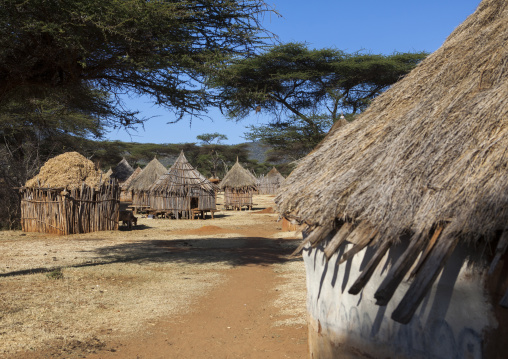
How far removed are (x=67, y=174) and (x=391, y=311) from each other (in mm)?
15168

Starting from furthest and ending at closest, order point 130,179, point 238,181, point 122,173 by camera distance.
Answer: point 122,173 < point 130,179 < point 238,181

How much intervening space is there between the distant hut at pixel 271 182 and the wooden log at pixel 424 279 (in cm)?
4602

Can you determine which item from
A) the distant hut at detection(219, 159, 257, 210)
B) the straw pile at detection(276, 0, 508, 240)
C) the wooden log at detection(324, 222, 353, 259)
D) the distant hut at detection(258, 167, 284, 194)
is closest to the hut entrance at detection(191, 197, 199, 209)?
the distant hut at detection(219, 159, 257, 210)

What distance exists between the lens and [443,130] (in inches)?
161

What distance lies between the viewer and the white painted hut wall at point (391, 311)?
350 centimetres

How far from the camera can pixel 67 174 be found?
17.1m

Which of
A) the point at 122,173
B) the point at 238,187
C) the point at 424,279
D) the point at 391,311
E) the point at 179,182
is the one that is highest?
the point at 122,173

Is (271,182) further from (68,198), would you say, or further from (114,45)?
(114,45)

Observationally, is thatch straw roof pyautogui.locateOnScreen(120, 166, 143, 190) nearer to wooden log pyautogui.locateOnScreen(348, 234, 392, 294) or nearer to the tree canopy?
the tree canopy

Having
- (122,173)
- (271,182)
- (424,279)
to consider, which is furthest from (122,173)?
(424,279)

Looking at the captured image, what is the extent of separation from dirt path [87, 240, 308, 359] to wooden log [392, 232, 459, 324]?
280 cm

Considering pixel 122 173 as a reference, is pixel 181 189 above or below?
below

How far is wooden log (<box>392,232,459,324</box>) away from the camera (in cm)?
301

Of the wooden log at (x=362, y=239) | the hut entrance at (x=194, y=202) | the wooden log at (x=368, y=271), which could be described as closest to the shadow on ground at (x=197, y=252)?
the wooden log at (x=362, y=239)
